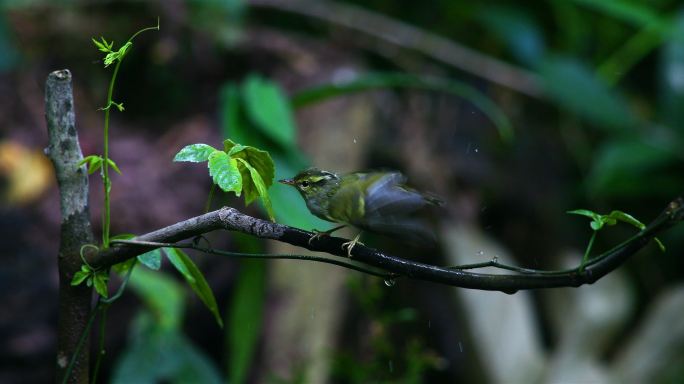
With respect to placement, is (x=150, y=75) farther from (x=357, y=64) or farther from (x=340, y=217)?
(x=340, y=217)

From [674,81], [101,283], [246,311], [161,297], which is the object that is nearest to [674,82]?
[674,81]

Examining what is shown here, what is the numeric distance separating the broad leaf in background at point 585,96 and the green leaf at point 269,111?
1310 mm

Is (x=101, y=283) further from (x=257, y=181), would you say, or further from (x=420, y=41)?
(x=420, y=41)

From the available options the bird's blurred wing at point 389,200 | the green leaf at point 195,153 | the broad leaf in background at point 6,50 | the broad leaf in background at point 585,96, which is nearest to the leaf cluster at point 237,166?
the green leaf at point 195,153

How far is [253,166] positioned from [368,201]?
0.39 feet

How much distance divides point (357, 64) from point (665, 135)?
126 centimetres

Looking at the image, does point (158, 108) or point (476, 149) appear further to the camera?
point (476, 149)

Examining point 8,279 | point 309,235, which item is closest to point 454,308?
point 8,279

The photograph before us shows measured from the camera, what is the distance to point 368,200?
0.76 metres

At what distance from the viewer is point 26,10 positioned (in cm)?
302

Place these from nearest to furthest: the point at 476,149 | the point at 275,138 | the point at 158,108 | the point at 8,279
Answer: the point at 275,138
the point at 8,279
the point at 158,108
the point at 476,149

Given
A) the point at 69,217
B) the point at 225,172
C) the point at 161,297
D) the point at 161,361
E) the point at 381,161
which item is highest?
the point at 225,172

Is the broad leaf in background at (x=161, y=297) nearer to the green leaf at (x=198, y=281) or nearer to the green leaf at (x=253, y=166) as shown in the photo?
the green leaf at (x=198, y=281)

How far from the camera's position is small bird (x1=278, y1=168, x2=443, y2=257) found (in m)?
0.75
